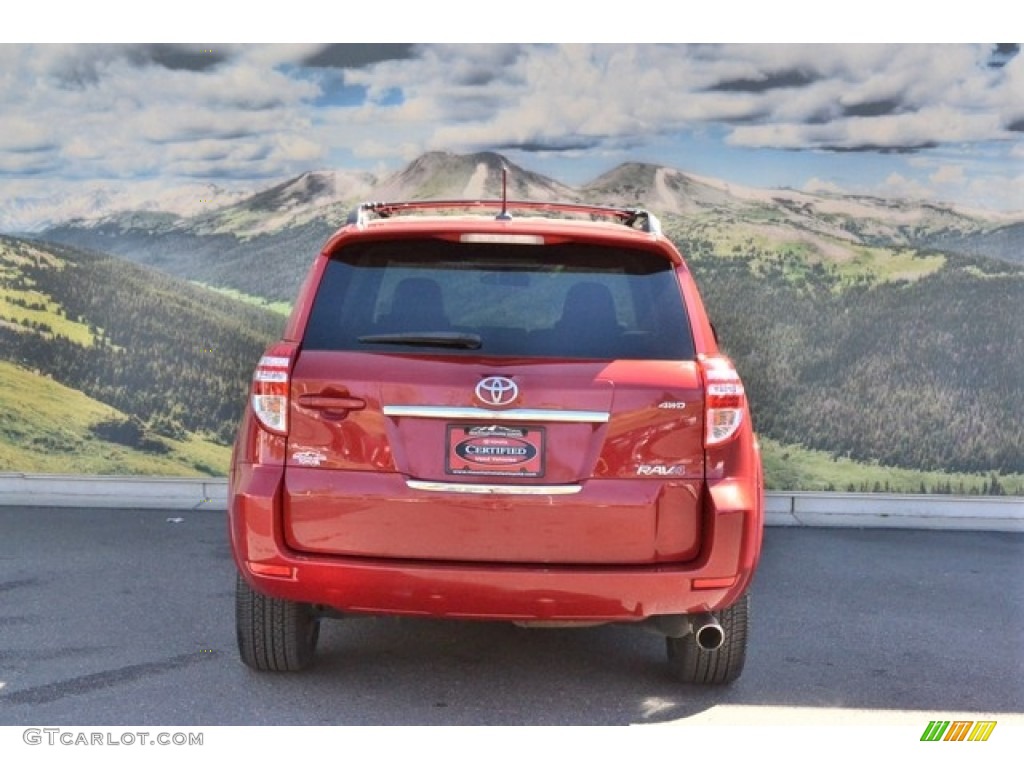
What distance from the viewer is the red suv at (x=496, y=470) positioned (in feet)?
14.9

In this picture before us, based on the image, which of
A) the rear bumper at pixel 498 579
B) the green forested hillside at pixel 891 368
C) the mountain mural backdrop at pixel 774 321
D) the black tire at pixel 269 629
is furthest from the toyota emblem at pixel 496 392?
the green forested hillside at pixel 891 368

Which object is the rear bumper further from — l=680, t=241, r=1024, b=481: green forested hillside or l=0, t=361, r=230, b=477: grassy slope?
l=0, t=361, r=230, b=477: grassy slope

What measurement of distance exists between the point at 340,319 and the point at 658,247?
3.78ft

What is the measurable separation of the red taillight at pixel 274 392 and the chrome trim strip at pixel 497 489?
1.69 ft

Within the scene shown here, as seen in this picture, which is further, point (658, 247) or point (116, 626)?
point (116, 626)

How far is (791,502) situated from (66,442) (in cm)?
498

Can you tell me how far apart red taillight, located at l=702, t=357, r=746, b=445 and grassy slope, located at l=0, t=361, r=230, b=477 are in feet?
17.8

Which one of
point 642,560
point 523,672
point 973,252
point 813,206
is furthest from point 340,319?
point 973,252

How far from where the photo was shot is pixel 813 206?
939 cm

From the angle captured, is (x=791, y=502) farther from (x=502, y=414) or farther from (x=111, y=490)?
(x=502, y=414)

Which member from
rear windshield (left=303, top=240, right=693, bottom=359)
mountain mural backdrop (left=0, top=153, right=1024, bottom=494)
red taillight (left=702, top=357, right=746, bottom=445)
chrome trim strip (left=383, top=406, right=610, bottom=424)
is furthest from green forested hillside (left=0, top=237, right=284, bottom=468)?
red taillight (left=702, top=357, right=746, bottom=445)

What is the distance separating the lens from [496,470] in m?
4.56

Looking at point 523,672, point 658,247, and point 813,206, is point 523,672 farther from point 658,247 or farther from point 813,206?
point 813,206

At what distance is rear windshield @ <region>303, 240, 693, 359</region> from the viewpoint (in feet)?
15.5
